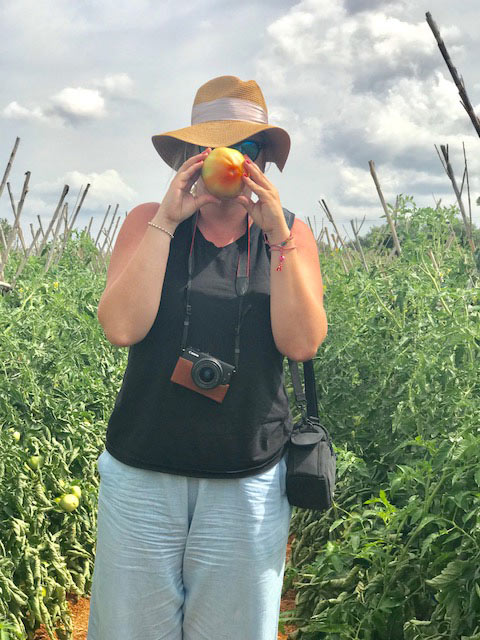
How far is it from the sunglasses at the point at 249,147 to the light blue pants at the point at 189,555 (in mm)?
715

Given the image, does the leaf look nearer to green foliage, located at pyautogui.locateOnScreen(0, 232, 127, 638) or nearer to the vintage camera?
the vintage camera

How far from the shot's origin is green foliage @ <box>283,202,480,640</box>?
1.87 meters

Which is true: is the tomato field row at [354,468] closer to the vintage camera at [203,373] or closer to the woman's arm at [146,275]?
the vintage camera at [203,373]

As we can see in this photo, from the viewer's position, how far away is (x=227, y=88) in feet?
5.49

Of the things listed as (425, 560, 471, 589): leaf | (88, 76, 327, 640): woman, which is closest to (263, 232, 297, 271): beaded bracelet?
(88, 76, 327, 640): woman

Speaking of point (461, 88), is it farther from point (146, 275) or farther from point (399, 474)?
point (399, 474)

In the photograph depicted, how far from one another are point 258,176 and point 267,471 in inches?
24.2

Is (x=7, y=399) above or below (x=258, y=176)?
below

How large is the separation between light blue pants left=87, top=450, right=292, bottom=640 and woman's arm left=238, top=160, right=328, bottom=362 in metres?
0.29

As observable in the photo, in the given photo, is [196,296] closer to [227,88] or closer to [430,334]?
[227,88]

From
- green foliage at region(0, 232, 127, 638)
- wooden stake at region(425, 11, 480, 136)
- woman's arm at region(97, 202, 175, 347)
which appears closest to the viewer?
wooden stake at region(425, 11, 480, 136)

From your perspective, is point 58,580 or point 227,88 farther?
point 58,580

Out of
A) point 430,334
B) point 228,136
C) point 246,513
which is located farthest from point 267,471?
point 430,334

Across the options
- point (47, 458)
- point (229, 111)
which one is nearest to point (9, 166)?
point (47, 458)
